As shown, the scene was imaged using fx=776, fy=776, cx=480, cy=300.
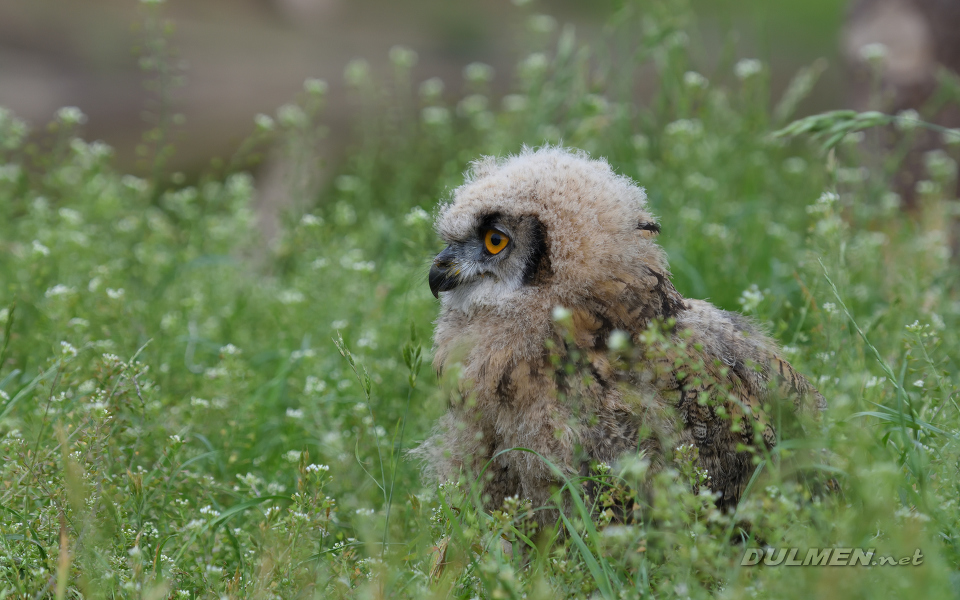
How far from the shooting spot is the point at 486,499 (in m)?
2.49

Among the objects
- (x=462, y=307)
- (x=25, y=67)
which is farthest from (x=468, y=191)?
(x=25, y=67)

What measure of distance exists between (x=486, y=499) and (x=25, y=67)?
11269 millimetres

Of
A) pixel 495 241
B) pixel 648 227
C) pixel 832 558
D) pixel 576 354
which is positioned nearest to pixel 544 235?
pixel 495 241

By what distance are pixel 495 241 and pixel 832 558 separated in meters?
1.48

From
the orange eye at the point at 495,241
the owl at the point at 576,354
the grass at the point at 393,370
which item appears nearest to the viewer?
the grass at the point at 393,370

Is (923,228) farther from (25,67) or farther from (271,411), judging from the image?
(25,67)

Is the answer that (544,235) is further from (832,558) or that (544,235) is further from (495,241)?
(832,558)

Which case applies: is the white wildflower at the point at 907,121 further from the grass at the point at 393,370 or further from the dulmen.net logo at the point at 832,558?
the dulmen.net logo at the point at 832,558

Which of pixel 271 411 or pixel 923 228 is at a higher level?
pixel 923 228

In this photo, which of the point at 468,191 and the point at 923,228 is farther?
the point at 923,228

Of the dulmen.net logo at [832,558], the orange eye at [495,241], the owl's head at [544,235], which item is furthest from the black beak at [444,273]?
the dulmen.net logo at [832,558]

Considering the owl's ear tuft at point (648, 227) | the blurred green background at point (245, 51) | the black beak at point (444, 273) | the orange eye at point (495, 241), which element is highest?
the owl's ear tuft at point (648, 227)

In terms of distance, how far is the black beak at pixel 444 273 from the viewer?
294 cm

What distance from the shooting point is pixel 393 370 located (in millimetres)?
3822
